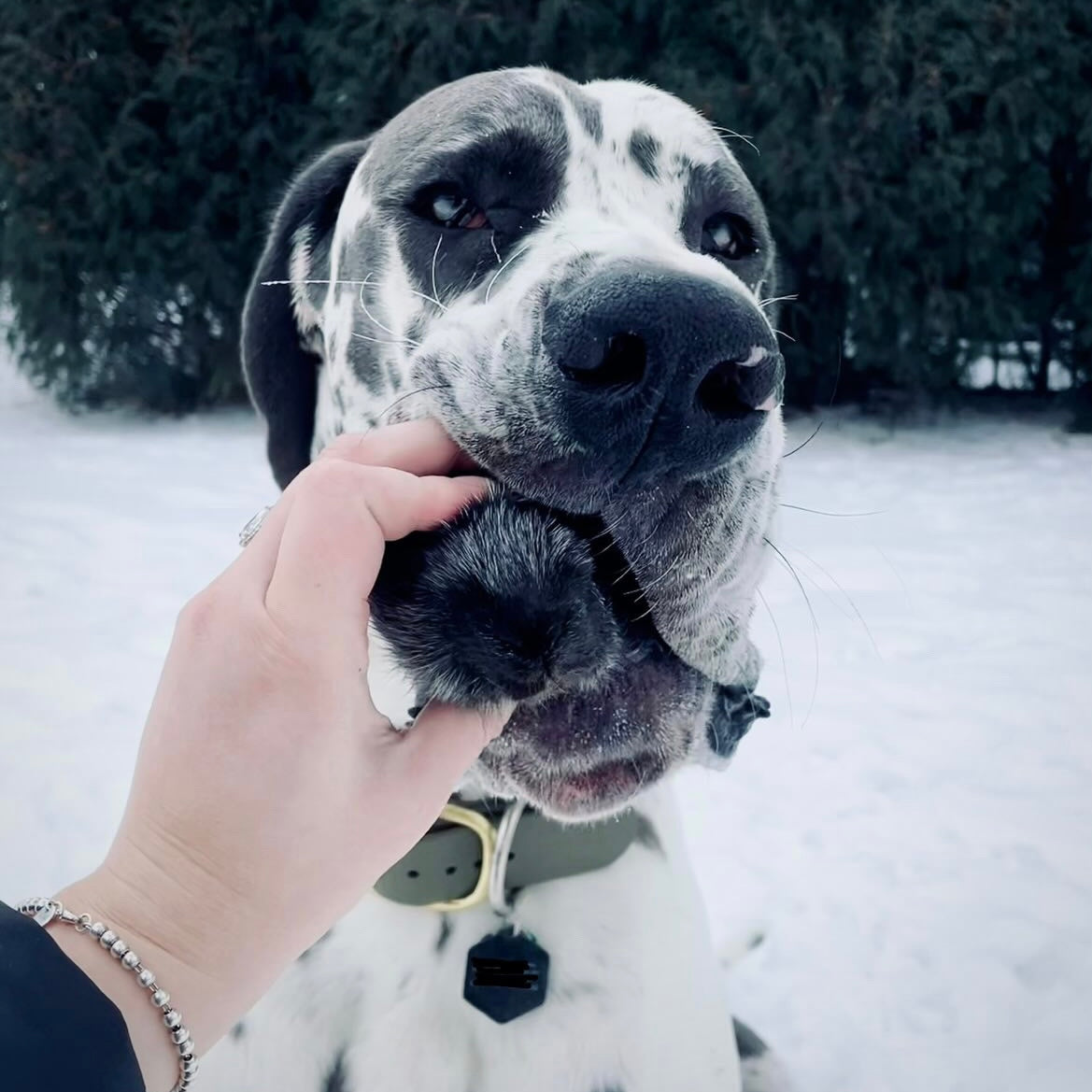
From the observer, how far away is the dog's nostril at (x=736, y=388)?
3.21 ft

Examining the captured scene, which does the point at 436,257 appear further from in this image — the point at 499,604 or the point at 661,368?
the point at 499,604

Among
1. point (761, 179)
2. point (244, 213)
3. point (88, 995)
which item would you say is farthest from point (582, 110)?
point (244, 213)

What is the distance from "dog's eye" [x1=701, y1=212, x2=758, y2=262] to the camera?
5.77 ft

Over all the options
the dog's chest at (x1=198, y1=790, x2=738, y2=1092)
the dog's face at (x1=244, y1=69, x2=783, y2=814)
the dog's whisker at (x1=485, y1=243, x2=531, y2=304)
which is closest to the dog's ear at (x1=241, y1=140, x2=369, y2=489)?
the dog's face at (x1=244, y1=69, x2=783, y2=814)

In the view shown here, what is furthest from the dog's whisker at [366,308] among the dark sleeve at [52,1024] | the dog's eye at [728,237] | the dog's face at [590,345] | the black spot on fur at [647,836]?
the dark sleeve at [52,1024]

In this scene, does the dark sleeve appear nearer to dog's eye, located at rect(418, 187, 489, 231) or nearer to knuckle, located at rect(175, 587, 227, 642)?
knuckle, located at rect(175, 587, 227, 642)

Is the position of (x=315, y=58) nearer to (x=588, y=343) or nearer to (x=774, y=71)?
(x=774, y=71)

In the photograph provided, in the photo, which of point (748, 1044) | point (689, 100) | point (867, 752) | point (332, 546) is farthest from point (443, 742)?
point (689, 100)

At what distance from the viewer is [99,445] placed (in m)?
7.71

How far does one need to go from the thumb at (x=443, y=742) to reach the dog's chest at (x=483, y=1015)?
0.60 meters

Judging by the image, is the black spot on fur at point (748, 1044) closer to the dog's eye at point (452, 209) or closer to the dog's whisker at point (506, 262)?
the dog's whisker at point (506, 262)

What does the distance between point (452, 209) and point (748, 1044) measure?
175cm

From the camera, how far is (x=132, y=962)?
2.65ft

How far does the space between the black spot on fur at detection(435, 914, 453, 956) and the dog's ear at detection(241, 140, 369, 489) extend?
994 millimetres
